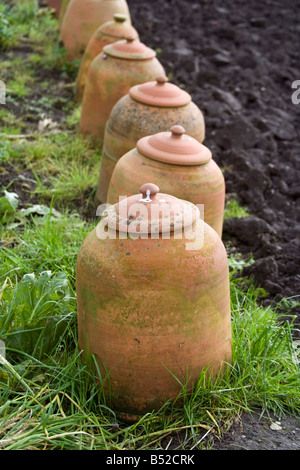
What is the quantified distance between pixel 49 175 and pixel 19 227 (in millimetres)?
818

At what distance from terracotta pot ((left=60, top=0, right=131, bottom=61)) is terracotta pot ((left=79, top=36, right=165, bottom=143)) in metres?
1.85

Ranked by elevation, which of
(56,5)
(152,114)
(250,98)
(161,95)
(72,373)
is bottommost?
(250,98)

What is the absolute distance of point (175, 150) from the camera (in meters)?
3.13

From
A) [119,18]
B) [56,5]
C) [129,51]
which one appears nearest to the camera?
[129,51]

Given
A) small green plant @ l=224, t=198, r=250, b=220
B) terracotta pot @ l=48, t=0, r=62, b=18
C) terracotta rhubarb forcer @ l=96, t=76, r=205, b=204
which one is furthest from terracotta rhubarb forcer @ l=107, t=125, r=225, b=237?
terracotta pot @ l=48, t=0, r=62, b=18

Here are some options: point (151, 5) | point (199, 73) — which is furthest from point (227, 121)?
point (151, 5)

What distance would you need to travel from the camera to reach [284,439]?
2.49m

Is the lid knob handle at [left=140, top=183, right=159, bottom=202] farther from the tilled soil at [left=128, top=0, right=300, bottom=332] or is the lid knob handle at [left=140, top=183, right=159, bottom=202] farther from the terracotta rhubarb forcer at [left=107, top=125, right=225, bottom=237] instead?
the tilled soil at [left=128, top=0, right=300, bottom=332]

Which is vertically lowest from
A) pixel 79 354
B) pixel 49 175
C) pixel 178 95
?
pixel 49 175

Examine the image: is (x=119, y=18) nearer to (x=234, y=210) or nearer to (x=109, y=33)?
(x=109, y=33)

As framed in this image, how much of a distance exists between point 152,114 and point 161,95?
0.13 m

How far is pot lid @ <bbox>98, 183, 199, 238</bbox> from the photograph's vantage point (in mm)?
2352

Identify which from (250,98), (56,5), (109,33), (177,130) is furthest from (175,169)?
(56,5)
